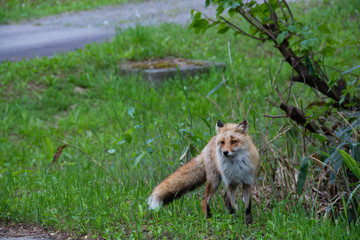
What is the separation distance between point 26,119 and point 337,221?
6.19 m

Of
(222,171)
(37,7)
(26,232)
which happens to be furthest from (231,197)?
(37,7)

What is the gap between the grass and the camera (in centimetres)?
429

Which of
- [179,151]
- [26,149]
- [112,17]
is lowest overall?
[26,149]

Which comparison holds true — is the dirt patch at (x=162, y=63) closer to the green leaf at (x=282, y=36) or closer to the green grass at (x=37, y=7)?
the green leaf at (x=282, y=36)

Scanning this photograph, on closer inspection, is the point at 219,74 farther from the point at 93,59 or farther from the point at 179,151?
the point at 179,151

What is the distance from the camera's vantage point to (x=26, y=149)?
7.64 metres

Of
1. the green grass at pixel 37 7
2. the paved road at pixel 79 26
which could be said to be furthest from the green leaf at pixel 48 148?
the green grass at pixel 37 7

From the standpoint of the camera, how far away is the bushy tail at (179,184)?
14.9 ft

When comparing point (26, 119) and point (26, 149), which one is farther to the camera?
point (26, 119)

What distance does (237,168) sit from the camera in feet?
14.1

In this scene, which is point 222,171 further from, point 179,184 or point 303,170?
point 303,170

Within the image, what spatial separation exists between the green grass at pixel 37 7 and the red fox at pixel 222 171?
12561mm

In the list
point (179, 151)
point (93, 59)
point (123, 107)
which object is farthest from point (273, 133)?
point (93, 59)

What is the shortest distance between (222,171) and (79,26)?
1123cm
